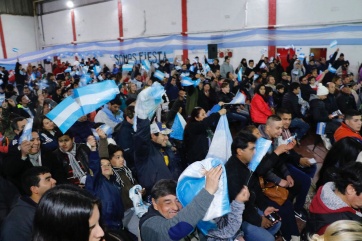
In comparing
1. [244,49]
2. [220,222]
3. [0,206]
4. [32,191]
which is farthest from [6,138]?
[244,49]

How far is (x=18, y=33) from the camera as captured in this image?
2297 cm

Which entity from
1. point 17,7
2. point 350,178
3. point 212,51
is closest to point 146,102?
point 350,178

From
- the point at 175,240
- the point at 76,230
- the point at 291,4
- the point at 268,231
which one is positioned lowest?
the point at 268,231

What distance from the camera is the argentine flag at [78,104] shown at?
3.10m

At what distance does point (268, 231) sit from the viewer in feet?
9.95

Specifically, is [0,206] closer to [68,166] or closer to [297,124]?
[68,166]

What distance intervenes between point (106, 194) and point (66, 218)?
162cm

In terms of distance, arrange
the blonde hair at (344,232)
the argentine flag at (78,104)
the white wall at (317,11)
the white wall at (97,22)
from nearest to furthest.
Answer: the blonde hair at (344,232) < the argentine flag at (78,104) < the white wall at (317,11) < the white wall at (97,22)

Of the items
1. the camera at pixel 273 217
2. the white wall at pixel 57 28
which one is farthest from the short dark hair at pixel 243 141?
the white wall at pixel 57 28

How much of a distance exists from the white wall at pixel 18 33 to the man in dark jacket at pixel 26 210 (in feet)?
76.3

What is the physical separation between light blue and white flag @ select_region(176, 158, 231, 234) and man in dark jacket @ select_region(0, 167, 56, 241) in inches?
43.6

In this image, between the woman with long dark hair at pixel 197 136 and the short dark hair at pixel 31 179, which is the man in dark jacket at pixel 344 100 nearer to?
the woman with long dark hair at pixel 197 136

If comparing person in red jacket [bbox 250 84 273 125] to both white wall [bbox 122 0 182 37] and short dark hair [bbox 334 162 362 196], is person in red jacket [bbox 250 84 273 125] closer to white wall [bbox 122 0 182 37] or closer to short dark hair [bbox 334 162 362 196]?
short dark hair [bbox 334 162 362 196]

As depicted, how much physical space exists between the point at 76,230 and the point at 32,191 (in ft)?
5.25
